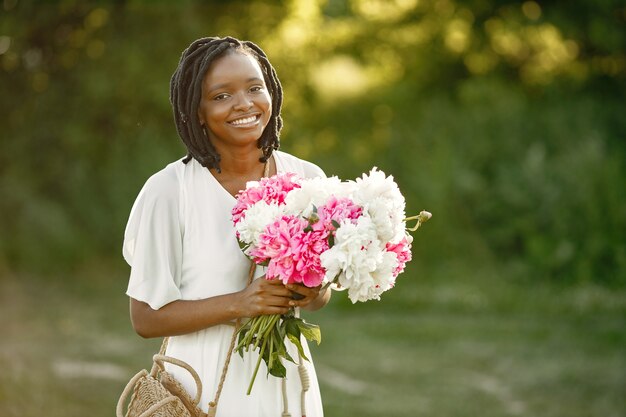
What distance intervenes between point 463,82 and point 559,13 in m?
1.55

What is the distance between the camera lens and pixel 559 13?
45.0ft

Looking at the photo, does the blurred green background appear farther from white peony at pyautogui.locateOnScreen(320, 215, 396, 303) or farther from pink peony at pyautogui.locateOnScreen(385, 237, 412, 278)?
white peony at pyautogui.locateOnScreen(320, 215, 396, 303)

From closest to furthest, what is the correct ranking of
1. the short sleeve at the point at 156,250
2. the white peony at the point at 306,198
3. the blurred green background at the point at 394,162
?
1. the white peony at the point at 306,198
2. the short sleeve at the point at 156,250
3. the blurred green background at the point at 394,162

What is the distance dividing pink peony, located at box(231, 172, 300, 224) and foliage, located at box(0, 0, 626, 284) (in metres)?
8.36

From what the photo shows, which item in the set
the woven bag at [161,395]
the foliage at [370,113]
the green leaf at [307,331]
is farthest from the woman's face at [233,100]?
the foliage at [370,113]

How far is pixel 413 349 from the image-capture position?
9.41m

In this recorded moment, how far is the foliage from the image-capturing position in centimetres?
1168

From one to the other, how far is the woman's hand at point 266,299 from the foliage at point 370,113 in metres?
8.42

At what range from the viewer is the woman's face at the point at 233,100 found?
3.29 m

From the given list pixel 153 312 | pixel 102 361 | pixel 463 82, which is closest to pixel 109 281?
pixel 102 361

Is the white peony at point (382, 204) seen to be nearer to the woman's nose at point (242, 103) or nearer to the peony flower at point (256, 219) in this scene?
the peony flower at point (256, 219)

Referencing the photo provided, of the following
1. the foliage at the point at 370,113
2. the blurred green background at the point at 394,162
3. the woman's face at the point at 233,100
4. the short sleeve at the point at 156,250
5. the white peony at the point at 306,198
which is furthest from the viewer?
the foliage at the point at 370,113

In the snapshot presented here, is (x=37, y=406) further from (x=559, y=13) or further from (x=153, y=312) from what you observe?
(x=559, y=13)

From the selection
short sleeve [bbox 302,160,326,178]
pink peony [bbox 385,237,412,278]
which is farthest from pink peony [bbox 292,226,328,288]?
short sleeve [bbox 302,160,326,178]
